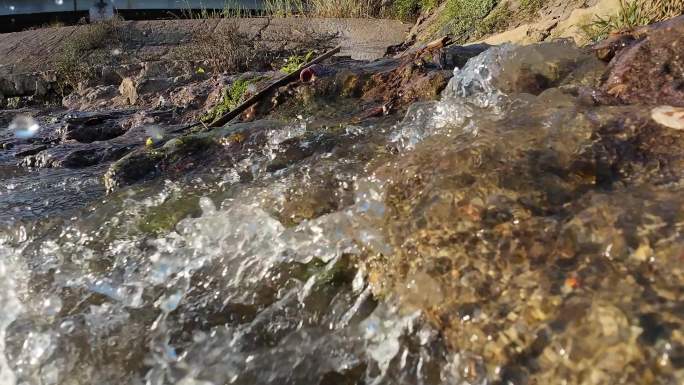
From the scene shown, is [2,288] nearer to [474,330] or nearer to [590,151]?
[474,330]

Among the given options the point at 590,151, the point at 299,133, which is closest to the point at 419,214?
the point at 590,151

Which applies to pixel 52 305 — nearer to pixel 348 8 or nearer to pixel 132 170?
pixel 132 170

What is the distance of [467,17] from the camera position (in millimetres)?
7230

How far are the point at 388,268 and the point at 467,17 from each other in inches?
235

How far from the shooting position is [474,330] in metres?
1.63

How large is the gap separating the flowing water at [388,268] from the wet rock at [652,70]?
292mm

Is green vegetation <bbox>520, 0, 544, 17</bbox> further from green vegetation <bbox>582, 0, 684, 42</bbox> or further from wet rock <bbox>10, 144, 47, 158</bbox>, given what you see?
wet rock <bbox>10, 144, 47, 158</bbox>

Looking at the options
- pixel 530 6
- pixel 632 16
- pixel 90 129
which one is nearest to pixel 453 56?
pixel 632 16

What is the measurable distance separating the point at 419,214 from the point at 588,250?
582mm

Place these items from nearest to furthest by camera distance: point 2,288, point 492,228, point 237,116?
point 492,228, point 2,288, point 237,116

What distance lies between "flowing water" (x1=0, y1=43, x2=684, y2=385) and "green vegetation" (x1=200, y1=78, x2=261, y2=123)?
2153mm

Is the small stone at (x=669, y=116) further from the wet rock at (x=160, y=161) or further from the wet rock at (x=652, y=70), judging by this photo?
the wet rock at (x=160, y=161)

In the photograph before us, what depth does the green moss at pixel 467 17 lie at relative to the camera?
6.93 m

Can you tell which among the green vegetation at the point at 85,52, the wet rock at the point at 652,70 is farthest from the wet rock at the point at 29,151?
the wet rock at the point at 652,70
